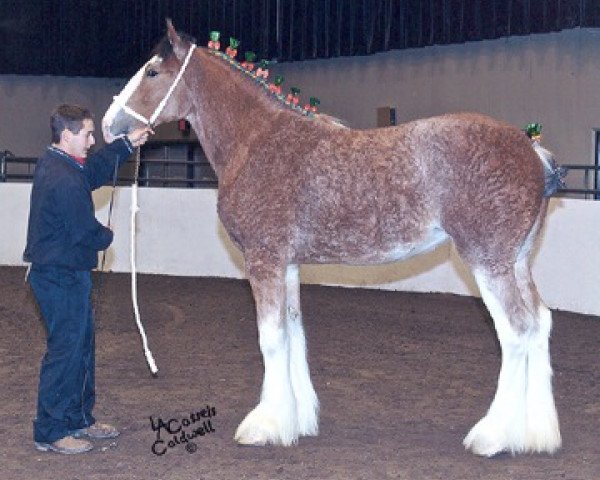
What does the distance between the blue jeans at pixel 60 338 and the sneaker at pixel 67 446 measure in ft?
0.10

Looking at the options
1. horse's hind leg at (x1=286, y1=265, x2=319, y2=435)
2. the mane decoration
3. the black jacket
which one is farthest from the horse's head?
horse's hind leg at (x1=286, y1=265, x2=319, y2=435)

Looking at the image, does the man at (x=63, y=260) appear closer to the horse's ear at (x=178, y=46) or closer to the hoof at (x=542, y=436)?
the horse's ear at (x=178, y=46)

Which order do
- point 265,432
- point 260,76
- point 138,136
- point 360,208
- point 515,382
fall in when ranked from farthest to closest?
point 260,76 → point 138,136 → point 265,432 → point 360,208 → point 515,382

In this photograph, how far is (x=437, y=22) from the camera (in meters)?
14.5

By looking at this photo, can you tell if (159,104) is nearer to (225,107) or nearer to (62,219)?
(225,107)

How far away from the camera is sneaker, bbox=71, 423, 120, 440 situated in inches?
209

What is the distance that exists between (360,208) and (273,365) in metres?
0.92

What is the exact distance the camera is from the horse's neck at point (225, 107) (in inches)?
217

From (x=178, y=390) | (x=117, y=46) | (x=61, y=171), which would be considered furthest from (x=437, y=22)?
(x=61, y=171)

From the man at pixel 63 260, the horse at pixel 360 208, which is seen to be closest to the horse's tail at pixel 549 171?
the horse at pixel 360 208

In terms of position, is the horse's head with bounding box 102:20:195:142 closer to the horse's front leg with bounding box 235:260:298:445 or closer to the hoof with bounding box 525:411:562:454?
the horse's front leg with bounding box 235:260:298:445

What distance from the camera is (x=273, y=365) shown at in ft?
17.1

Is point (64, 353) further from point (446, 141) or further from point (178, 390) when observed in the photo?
point (446, 141)

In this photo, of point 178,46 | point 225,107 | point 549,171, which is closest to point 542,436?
point 549,171
